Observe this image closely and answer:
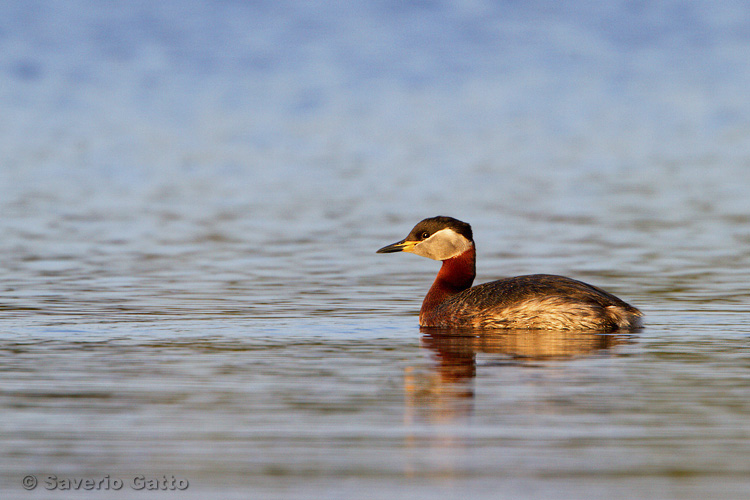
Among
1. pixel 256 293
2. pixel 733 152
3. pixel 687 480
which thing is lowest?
pixel 687 480

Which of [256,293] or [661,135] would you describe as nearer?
[256,293]

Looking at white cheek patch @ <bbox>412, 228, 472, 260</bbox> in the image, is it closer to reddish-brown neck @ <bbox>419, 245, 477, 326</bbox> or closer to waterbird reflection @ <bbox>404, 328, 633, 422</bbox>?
reddish-brown neck @ <bbox>419, 245, 477, 326</bbox>

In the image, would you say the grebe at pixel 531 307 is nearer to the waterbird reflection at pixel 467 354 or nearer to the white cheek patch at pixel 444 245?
the waterbird reflection at pixel 467 354

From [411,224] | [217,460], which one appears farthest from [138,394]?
[411,224]

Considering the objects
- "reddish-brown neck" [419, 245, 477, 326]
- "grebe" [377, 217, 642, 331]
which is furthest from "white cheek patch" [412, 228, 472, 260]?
"grebe" [377, 217, 642, 331]

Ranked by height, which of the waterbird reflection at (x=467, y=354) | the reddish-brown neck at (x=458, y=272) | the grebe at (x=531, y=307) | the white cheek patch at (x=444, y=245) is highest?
the white cheek patch at (x=444, y=245)

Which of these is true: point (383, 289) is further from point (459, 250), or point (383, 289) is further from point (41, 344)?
point (41, 344)

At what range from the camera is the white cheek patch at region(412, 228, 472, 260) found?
49.0 ft

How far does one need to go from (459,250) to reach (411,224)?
799cm

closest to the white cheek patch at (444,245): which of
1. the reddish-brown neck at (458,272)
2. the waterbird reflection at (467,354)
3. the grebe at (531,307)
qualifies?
the reddish-brown neck at (458,272)

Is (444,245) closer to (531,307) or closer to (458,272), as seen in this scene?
(458,272)

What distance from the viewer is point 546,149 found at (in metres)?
39.4

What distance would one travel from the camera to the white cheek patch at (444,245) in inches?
587

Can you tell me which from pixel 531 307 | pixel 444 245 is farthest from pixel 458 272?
pixel 531 307
